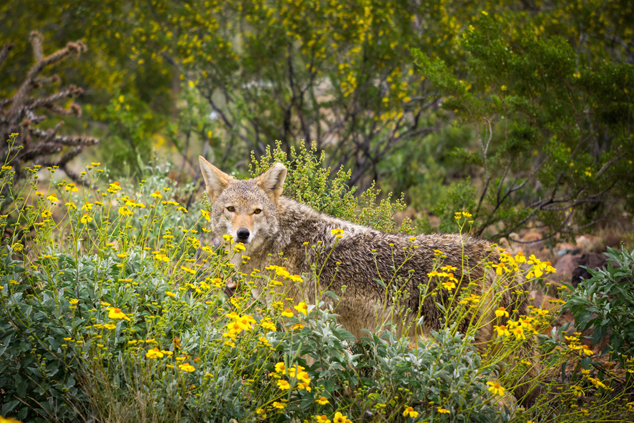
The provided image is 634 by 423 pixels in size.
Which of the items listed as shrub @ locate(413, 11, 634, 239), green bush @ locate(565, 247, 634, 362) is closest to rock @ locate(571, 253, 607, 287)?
shrub @ locate(413, 11, 634, 239)

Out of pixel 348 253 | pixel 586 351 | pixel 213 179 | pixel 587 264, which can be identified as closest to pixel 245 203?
pixel 213 179

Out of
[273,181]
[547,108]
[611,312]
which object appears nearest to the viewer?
[611,312]

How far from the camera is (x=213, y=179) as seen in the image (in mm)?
4723

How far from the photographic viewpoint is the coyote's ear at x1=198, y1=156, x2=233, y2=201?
468 centimetres

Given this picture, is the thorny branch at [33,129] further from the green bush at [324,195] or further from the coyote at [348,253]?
the coyote at [348,253]

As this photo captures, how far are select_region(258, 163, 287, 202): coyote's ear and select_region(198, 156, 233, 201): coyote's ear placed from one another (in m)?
0.39

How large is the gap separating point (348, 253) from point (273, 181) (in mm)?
1065

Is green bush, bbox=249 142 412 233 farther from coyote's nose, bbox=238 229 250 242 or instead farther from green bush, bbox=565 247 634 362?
green bush, bbox=565 247 634 362

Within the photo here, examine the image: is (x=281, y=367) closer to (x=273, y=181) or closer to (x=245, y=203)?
(x=245, y=203)

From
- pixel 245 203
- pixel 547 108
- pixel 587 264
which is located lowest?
pixel 587 264

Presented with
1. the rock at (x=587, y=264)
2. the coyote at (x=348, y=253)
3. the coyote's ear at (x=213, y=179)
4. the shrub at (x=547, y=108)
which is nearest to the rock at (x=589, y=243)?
the shrub at (x=547, y=108)

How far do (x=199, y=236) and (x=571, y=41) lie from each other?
9448 mm

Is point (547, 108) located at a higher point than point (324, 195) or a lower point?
Result: higher

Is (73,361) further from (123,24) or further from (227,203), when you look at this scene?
(123,24)
